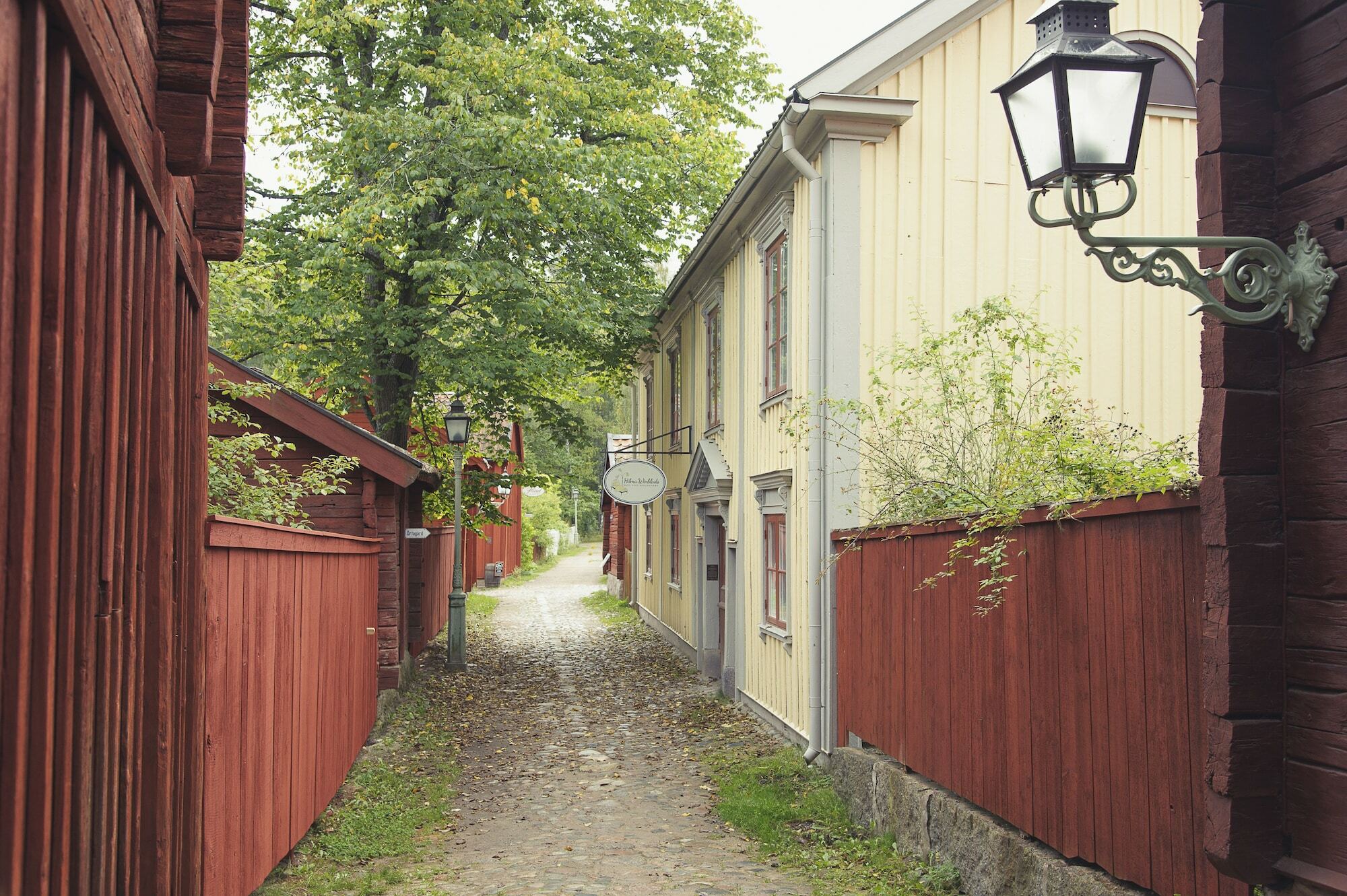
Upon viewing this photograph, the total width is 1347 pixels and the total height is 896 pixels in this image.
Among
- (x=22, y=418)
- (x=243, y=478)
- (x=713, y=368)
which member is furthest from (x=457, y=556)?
(x=22, y=418)

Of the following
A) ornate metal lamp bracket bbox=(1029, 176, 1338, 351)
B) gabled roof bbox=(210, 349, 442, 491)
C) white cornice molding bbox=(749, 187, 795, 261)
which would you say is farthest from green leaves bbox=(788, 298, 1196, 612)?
gabled roof bbox=(210, 349, 442, 491)

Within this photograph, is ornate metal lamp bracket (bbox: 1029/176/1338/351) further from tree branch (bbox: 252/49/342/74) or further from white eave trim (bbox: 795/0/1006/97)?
tree branch (bbox: 252/49/342/74)

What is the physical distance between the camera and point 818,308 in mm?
10266

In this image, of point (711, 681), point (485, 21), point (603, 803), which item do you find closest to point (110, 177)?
point (603, 803)

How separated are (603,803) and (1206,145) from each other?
711 centimetres

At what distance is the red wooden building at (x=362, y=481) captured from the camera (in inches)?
453

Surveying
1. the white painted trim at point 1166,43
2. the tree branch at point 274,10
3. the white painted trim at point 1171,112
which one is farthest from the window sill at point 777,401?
the tree branch at point 274,10

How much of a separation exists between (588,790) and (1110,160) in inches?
294

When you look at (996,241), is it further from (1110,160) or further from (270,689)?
(270,689)

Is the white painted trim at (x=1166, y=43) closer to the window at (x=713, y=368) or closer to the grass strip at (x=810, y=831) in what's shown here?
the window at (x=713, y=368)

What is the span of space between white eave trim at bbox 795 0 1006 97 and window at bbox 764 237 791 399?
6.01ft

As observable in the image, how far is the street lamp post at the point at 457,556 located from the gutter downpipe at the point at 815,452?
7.51 meters

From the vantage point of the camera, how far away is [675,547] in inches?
→ 794

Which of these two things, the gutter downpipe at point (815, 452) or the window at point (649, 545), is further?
the window at point (649, 545)
